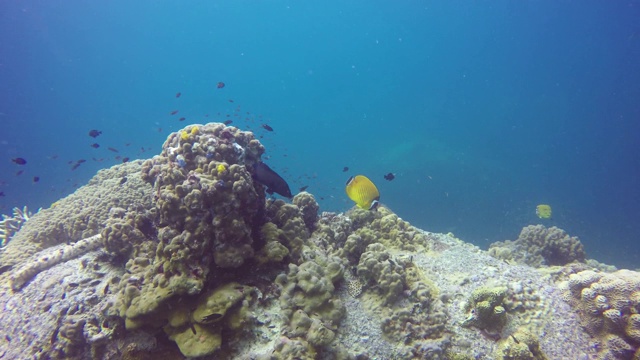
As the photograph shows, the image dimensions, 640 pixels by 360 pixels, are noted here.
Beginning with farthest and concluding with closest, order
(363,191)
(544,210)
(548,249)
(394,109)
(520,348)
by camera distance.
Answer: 1. (394,109)
2. (544,210)
3. (548,249)
4. (363,191)
5. (520,348)

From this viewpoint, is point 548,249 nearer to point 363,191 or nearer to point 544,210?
point 544,210

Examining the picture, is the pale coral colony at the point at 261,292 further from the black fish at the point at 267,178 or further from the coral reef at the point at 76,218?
the coral reef at the point at 76,218

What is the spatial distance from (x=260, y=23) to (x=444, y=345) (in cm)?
16139

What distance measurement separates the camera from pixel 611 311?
14.5 ft

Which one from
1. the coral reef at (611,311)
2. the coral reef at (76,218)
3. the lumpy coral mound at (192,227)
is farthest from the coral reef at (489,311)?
the coral reef at (76,218)

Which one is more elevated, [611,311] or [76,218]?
[611,311]

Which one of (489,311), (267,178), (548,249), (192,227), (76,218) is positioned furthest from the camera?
(548,249)

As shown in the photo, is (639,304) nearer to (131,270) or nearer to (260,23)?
(131,270)

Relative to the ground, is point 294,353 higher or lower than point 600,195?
lower

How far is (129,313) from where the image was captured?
3363mm

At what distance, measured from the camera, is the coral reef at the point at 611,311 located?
4.30 metres

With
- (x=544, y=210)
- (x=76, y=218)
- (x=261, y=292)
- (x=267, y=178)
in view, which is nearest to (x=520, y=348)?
(x=261, y=292)

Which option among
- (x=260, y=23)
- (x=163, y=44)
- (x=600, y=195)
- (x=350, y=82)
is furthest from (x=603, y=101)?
(x=163, y=44)

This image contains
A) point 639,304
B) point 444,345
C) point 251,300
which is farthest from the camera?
point 639,304
